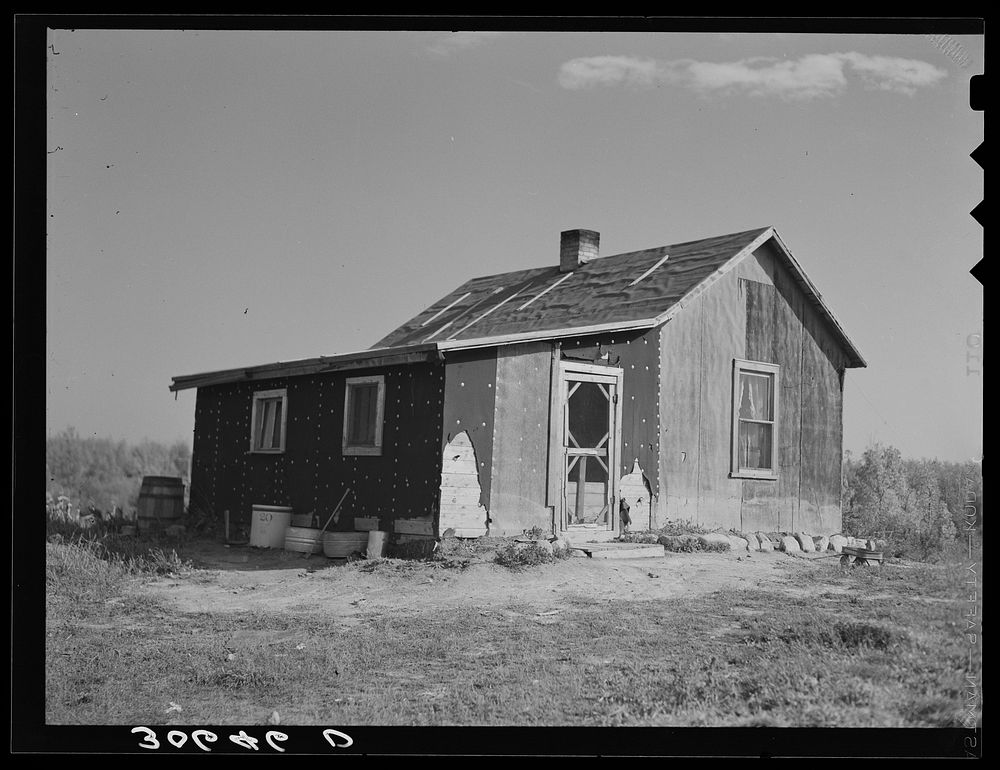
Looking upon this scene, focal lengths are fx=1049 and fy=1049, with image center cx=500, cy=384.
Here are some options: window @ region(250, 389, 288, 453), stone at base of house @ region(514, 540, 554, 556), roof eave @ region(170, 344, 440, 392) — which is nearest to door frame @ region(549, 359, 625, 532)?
stone at base of house @ region(514, 540, 554, 556)

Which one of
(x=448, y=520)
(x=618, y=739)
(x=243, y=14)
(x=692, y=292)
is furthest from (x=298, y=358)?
(x=618, y=739)

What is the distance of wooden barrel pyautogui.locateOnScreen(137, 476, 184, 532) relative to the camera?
57.6 feet

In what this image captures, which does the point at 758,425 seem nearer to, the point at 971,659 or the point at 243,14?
the point at 971,659

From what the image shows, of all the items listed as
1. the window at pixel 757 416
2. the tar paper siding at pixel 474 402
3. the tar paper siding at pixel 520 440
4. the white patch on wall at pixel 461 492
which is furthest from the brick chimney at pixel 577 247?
the white patch on wall at pixel 461 492

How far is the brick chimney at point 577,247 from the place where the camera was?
62.7 ft

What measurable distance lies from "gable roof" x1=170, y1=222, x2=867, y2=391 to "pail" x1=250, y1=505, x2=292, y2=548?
210 cm

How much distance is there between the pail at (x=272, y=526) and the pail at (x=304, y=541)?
622 mm

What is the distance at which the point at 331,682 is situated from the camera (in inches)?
337

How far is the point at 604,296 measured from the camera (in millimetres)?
16766

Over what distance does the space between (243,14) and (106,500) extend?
954 inches

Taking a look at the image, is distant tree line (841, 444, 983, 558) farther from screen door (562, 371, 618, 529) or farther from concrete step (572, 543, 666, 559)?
screen door (562, 371, 618, 529)

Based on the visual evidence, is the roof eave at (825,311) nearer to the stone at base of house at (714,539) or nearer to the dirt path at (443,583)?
the stone at base of house at (714,539)

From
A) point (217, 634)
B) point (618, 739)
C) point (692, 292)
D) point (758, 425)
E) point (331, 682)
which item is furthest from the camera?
point (758, 425)

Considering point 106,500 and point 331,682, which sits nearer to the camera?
point 331,682
